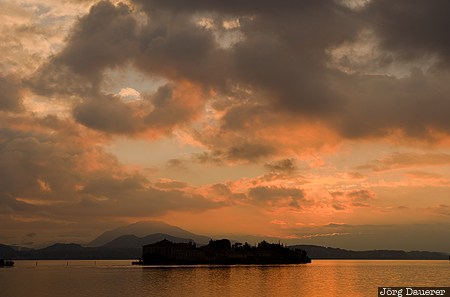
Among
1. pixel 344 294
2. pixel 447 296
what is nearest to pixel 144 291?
pixel 344 294

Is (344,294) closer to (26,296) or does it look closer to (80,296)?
(80,296)

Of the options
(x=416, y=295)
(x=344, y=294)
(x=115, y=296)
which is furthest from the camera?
(x=344, y=294)

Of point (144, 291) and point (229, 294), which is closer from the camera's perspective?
point (229, 294)

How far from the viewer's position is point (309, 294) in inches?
4328

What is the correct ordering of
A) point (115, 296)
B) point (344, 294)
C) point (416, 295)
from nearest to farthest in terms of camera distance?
point (416, 295) < point (115, 296) < point (344, 294)

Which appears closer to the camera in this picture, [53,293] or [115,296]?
[115,296]

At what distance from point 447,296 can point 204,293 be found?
4449 cm

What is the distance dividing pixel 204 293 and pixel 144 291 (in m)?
13.6

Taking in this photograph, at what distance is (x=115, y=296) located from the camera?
102 m

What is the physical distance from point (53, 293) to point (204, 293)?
31010mm

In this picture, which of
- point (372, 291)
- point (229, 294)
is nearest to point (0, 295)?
point (229, 294)

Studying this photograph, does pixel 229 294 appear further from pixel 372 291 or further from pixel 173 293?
pixel 372 291

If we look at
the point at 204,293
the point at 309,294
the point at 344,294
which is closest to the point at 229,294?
the point at 204,293

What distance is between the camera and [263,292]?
4363 inches
